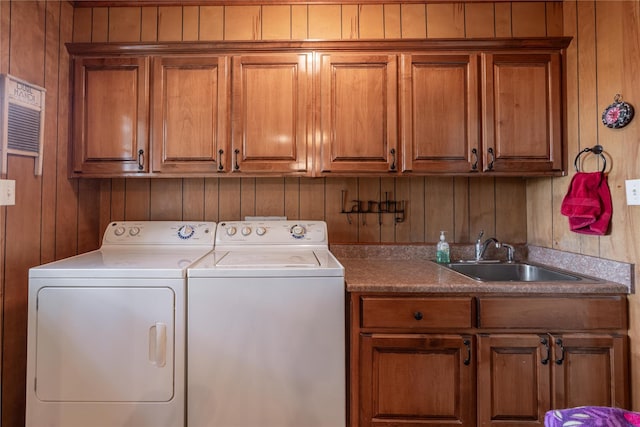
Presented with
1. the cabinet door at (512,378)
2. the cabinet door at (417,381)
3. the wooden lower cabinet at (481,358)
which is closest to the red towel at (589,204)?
the wooden lower cabinet at (481,358)

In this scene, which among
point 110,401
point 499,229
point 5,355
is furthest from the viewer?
point 499,229

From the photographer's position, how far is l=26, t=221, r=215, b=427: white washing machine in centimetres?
134

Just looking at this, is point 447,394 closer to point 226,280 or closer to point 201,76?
point 226,280

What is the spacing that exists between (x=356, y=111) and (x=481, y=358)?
1382mm

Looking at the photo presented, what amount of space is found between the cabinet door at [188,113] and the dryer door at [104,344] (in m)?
0.78

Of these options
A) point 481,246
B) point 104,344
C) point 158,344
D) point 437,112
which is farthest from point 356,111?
point 104,344

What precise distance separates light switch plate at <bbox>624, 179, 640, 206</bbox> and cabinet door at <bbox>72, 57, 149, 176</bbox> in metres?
2.40

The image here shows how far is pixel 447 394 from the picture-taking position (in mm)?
1415

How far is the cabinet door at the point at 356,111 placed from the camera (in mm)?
1772

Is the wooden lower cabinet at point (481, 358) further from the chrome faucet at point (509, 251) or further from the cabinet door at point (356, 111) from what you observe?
the cabinet door at point (356, 111)

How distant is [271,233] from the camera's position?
6.28 feet

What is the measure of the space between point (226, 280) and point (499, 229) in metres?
1.76

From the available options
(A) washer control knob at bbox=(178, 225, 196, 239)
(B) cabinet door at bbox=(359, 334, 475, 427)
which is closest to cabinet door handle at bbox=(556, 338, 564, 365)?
(B) cabinet door at bbox=(359, 334, 475, 427)

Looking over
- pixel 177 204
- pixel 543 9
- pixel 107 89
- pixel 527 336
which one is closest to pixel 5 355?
pixel 177 204
